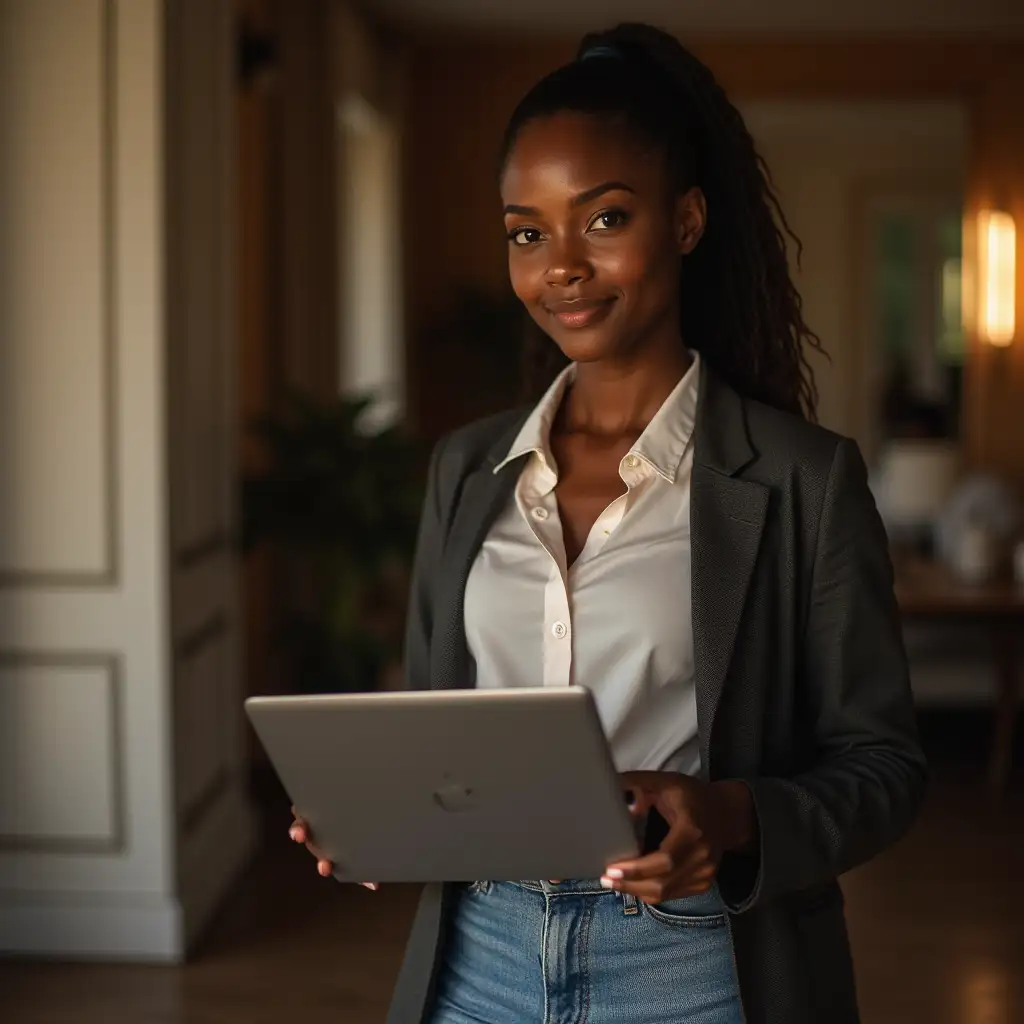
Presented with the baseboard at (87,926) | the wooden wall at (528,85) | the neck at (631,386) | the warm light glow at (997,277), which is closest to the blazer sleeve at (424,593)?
the neck at (631,386)

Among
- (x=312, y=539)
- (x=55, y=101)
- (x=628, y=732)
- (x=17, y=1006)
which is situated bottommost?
(x=17, y=1006)

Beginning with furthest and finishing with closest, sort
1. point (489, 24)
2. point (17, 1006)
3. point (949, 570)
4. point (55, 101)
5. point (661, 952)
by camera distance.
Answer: point (489, 24) → point (949, 570) → point (55, 101) → point (17, 1006) → point (661, 952)

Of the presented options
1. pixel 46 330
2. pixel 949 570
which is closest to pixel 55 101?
pixel 46 330

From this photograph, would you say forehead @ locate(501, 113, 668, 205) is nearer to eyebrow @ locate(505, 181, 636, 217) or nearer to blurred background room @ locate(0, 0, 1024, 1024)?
eyebrow @ locate(505, 181, 636, 217)

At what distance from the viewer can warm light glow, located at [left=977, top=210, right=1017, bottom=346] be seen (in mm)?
7867

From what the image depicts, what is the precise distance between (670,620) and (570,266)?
32 cm

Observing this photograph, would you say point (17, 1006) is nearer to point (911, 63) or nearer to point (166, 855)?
point (166, 855)

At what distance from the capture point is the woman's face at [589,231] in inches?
51.4

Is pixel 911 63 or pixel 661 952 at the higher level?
pixel 911 63

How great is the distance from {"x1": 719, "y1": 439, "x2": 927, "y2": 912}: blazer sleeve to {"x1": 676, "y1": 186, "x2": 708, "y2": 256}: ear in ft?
0.80

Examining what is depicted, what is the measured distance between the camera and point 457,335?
8.00 meters

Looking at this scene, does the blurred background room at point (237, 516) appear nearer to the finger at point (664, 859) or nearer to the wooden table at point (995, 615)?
the wooden table at point (995, 615)

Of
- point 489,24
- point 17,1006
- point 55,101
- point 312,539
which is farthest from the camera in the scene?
point 489,24

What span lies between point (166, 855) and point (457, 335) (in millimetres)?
4770
